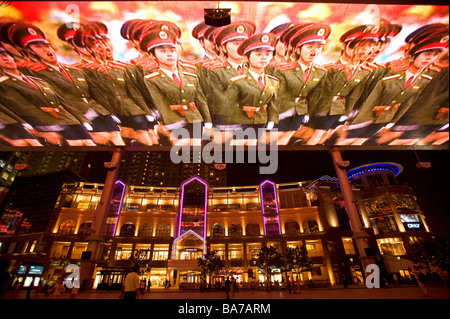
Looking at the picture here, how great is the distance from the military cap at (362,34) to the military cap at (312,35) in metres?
0.80

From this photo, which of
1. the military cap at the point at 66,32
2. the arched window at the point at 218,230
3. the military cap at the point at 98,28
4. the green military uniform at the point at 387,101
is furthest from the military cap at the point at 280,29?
the arched window at the point at 218,230

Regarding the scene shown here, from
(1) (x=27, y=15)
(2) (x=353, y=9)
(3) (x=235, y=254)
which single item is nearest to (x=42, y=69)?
(1) (x=27, y=15)

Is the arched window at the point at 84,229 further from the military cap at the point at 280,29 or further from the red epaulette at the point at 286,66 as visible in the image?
the military cap at the point at 280,29

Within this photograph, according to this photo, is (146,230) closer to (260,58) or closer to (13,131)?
(13,131)

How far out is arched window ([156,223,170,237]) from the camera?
3685 cm

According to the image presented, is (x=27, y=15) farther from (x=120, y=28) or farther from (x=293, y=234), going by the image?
(x=293, y=234)

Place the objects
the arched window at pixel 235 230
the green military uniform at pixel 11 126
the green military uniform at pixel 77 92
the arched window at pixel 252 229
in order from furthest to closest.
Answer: the arched window at pixel 252 229 < the arched window at pixel 235 230 < the green military uniform at pixel 11 126 < the green military uniform at pixel 77 92

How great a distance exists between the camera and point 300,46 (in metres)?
9.59

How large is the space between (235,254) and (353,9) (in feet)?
112

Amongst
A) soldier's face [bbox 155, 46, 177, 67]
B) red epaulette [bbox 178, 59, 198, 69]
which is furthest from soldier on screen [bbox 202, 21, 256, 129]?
A: soldier's face [bbox 155, 46, 177, 67]

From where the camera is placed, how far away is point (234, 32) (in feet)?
29.5

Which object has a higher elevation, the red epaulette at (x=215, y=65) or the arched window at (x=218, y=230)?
the red epaulette at (x=215, y=65)

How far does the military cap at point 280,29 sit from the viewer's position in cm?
871

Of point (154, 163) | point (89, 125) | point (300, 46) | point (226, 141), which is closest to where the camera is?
point (300, 46)
